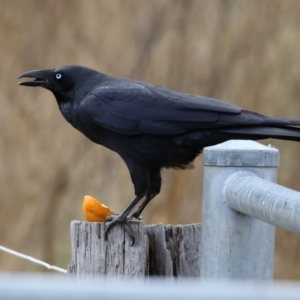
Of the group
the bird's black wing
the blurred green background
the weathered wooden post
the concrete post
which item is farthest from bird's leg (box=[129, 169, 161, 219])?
the blurred green background

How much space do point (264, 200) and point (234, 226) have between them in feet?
0.98

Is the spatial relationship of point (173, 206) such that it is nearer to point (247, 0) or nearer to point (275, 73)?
point (275, 73)

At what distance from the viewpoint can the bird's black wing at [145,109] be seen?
3.81 m

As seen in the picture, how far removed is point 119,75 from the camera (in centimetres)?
773

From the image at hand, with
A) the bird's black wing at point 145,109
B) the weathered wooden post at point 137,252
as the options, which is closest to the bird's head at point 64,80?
the bird's black wing at point 145,109

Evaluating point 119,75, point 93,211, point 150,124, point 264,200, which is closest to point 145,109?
point 150,124

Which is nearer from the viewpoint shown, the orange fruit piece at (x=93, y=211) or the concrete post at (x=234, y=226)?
the concrete post at (x=234, y=226)

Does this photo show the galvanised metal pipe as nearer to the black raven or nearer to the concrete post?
the concrete post

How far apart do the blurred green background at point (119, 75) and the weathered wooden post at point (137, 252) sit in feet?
15.9

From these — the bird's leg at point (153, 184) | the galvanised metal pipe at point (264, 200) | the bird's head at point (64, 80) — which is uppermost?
the bird's head at point (64, 80)

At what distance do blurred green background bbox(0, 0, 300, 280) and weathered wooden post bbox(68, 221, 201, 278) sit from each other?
191 inches

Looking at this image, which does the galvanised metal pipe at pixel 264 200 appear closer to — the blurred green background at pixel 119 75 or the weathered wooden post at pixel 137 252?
the weathered wooden post at pixel 137 252

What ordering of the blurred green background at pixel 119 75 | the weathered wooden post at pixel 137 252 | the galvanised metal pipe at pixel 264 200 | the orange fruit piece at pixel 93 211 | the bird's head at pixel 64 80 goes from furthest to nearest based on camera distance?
the blurred green background at pixel 119 75 → the bird's head at pixel 64 80 → the orange fruit piece at pixel 93 211 → the weathered wooden post at pixel 137 252 → the galvanised metal pipe at pixel 264 200

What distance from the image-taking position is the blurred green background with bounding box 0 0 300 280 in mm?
7281
